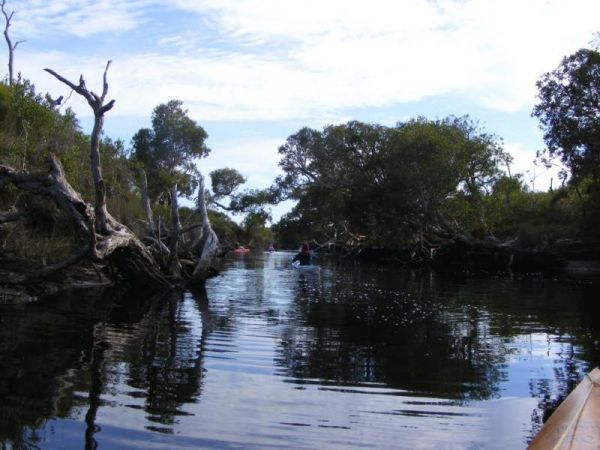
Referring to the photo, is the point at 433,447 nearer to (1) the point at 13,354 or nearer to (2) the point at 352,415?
(2) the point at 352,415

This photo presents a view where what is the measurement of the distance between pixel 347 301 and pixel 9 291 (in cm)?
976

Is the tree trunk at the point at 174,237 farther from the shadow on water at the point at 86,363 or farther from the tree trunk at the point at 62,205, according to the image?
the shadow on water at the point at 86,363

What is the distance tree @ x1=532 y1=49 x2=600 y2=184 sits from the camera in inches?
1206

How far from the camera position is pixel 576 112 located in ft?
103

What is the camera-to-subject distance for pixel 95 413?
6156mm

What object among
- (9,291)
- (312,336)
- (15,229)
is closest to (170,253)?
(15,229)

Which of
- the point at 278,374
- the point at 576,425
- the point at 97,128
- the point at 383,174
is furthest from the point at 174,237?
the point at 383,174

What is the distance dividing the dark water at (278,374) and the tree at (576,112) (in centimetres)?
1730

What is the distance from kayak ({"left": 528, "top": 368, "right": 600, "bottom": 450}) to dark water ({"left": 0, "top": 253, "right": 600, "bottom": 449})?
1.77 ft

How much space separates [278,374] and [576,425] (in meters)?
4.34

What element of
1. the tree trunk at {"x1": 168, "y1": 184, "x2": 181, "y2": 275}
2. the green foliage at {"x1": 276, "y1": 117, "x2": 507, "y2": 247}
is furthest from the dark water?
the green foliage at {"x1": 276, "y1": 117, "x2": 507, "y2": 247}

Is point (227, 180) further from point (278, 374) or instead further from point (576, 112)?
point (278, 374)

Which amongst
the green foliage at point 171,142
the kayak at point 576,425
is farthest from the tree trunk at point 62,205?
the green foliage at point 171,142

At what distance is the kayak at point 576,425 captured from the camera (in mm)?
4625
